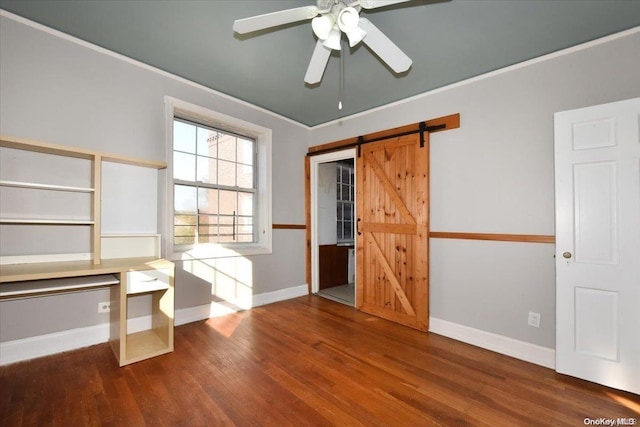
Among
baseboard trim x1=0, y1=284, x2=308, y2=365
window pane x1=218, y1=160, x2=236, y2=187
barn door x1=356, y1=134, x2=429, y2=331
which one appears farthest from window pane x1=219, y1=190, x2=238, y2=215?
barn door x1=356, y1=134, x2=429, y2=331

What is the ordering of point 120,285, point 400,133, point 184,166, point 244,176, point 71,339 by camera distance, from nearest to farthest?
point 120,285, point 71,339, point 184,166, point 400,133, point 244,176

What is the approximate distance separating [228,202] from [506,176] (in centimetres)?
302

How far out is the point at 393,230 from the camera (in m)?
3.17

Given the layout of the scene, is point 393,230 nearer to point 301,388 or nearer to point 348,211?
point 301,388

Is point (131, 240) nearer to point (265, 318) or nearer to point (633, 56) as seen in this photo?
point (265, 318)

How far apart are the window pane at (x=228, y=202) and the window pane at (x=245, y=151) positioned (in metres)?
0.48

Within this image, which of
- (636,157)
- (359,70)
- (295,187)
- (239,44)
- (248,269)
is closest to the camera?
(636,157)

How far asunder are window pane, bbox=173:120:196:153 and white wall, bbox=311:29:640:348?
99.4 inches

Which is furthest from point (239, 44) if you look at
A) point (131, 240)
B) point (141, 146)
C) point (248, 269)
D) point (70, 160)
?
point (248, 269)

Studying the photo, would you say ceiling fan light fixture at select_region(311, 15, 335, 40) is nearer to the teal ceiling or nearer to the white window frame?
the teal ceiling

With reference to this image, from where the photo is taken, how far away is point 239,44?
2.25 meters

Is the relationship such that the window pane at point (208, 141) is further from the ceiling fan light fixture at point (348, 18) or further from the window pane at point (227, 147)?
the ceiling fan light fixture at point (348, 18)

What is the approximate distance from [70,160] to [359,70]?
105 inches

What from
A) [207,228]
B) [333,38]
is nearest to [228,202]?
[207,228]
